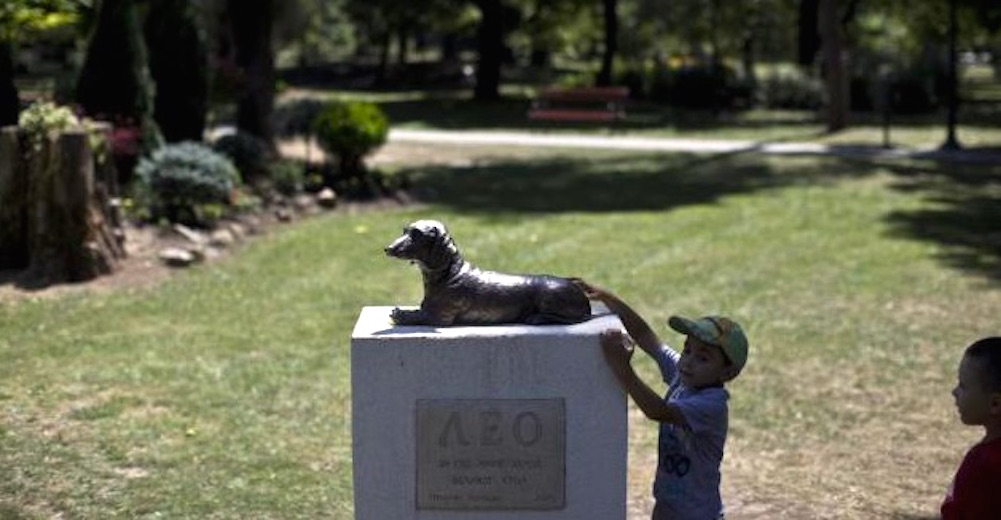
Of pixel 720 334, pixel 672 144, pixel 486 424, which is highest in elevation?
pixel 720 334

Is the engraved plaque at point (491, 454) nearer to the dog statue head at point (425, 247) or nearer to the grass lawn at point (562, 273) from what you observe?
the dog statue head at point (425, 247)

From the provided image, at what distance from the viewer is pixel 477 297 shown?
491 cm

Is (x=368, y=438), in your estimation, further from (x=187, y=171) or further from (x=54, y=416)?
(x=187, y=171)

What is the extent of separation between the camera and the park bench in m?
29.5

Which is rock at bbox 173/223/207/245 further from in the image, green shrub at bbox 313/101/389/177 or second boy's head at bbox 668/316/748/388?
second boy's head at bbox 668/316/748/388

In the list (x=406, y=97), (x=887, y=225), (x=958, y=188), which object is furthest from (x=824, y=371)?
(x=406, y=97)

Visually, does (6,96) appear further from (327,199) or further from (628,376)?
(628,376)

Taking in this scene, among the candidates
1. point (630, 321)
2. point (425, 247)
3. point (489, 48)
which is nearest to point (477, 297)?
point (425, 247)

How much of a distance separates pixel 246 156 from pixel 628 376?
41.6 ft

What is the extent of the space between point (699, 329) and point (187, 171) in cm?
1046

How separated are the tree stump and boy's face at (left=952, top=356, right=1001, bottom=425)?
9.31m

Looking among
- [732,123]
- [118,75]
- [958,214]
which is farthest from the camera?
[732,123]

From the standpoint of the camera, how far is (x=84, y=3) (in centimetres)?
2241

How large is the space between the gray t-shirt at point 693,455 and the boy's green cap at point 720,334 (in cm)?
15
